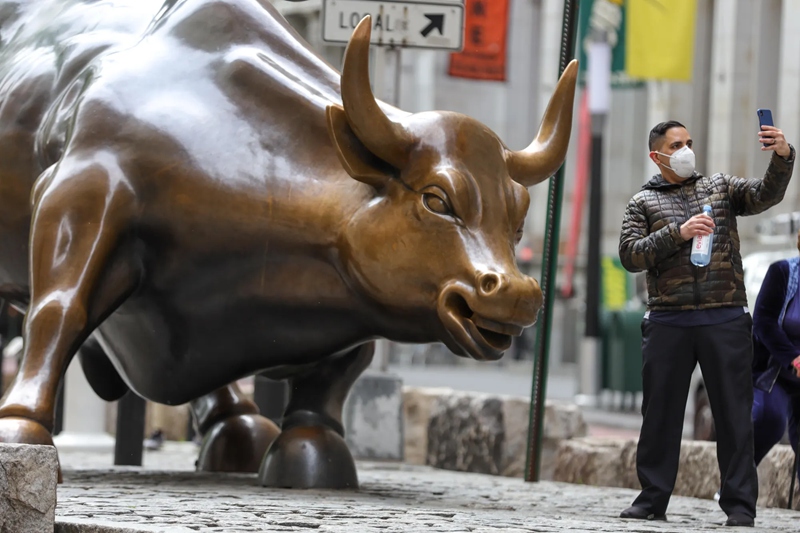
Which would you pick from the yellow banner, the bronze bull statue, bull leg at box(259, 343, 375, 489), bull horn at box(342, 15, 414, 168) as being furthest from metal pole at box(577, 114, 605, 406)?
bull horn at box(342, 15, 414, 168)

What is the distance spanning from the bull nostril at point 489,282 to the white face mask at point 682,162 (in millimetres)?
1139

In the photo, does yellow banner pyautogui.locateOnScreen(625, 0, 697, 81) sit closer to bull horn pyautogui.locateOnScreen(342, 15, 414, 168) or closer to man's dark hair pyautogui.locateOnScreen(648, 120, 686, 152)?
man's dark hair pyautogui.locateOnScreen(648, 120, 686, 152)

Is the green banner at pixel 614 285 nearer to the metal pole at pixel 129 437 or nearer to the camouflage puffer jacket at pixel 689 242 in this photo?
the metal pole at pixel 129 437

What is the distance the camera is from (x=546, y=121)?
6.99 meters

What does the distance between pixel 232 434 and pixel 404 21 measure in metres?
2.99

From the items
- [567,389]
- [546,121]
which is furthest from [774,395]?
[567,389]

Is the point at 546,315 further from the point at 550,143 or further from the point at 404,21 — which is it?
the point at 404,21

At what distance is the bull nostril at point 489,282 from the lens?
611 cm

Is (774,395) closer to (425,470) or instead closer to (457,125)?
(457,125)

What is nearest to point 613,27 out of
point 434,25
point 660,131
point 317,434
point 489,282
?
point 434,25

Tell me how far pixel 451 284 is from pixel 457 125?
28.4 inches

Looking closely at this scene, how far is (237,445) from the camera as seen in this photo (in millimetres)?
8336

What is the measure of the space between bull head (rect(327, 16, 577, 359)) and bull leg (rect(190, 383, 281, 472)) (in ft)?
6.56

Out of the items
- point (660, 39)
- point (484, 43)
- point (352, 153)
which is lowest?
point (352, 153)
